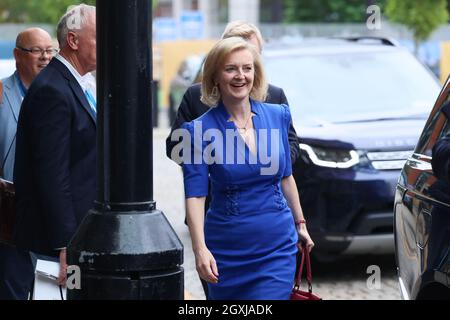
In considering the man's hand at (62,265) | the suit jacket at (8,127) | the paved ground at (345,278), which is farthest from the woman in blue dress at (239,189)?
the paved ground at (345,278)

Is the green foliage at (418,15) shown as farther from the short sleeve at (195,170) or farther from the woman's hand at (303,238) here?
the short sleeve at (195,170)

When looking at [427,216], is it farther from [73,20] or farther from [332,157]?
[332,157]

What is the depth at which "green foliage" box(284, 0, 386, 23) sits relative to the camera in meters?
68.4

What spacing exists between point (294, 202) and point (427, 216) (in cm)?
104

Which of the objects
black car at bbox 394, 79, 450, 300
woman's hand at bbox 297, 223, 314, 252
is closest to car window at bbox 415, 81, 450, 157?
black car at bbox 394, 79, 450, 300

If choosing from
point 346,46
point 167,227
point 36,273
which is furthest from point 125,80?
point 346,46

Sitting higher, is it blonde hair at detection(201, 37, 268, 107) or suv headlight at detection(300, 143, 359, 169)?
blonde hair at detection(201, 37, 268, 107)

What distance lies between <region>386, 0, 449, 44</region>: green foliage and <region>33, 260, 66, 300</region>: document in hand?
3567 centimetres

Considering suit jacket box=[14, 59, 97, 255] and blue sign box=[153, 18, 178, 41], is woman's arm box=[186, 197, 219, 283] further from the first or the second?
blue sign box=[153, 18, 178, 41]

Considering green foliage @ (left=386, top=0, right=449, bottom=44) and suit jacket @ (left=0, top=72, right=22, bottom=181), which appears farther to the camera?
green foliage @ (left=386, top=0, right=449, bottom=44)

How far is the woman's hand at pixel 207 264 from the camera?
191 inches

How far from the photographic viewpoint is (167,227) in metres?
4.27

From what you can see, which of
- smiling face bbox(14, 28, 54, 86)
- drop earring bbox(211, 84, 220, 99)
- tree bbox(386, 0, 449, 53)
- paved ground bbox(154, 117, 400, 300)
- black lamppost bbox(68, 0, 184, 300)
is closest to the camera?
black lamppost bbox(68, 0, 184, 300)

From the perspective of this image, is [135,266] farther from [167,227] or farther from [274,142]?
[274,142]
